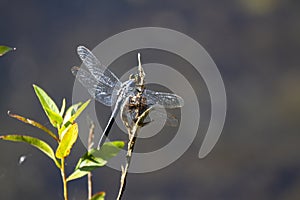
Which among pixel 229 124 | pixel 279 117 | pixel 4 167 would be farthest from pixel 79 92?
pixel 279 117

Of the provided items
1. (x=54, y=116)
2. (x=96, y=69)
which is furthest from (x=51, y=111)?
(x=96, y=69)

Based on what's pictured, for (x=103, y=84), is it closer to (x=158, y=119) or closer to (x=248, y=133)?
(x=158, y=119)

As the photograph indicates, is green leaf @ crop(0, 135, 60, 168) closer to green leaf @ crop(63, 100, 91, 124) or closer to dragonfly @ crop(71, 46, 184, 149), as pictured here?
green leaf @ crop(63, 100, 91, 124)

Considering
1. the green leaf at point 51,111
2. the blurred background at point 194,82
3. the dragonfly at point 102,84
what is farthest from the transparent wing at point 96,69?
the blurred background at point 194,82

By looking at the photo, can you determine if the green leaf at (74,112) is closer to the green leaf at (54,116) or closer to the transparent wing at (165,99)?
the green leaf at (54,116)

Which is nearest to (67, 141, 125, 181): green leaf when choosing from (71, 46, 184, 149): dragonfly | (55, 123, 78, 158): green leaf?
(55, 123, 78, 158): green leaf

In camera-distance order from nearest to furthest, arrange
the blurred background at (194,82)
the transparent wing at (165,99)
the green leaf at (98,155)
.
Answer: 1. the green leaf at (98,155)
2. the transparent wing at (165,99)
3. the blurred background at (194,82)

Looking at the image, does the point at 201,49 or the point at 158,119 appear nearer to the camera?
the point at 158,119
